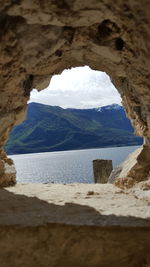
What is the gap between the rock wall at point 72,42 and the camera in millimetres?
6711

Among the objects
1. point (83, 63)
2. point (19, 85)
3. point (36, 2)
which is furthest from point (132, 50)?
point (19, 85)

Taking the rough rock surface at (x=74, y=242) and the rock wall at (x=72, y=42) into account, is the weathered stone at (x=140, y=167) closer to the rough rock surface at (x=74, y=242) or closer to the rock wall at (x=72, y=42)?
the rock wall at (x=72, y=42)

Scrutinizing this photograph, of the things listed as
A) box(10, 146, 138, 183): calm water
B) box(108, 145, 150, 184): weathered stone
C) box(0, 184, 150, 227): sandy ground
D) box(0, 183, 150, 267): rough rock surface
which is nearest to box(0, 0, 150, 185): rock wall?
box(108, 145, 150, 184): weathered stone

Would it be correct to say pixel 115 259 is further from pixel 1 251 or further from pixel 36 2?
pixel 36 2

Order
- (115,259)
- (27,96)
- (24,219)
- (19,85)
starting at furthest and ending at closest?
(27,96), (19,85), (24,219), (115,259)

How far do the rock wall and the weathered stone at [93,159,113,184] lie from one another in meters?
6.65

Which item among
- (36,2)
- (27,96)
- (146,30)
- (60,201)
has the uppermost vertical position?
(36,2)

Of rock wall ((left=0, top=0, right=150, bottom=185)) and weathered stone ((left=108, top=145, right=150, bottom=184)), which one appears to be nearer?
rock wall ((left=0, top=0, right=150, bottom=185))

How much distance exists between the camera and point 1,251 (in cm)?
638

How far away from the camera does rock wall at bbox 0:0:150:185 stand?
6.71 metres

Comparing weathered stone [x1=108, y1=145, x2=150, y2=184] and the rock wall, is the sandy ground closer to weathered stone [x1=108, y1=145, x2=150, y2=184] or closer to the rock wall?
weathered stone [x1=108, y1=145, x2=150, y2=184]

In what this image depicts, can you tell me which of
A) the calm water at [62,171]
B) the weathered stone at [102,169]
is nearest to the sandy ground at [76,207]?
the weathered stone at [102,169]

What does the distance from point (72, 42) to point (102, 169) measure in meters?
10.7

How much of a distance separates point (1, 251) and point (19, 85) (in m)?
6.33
